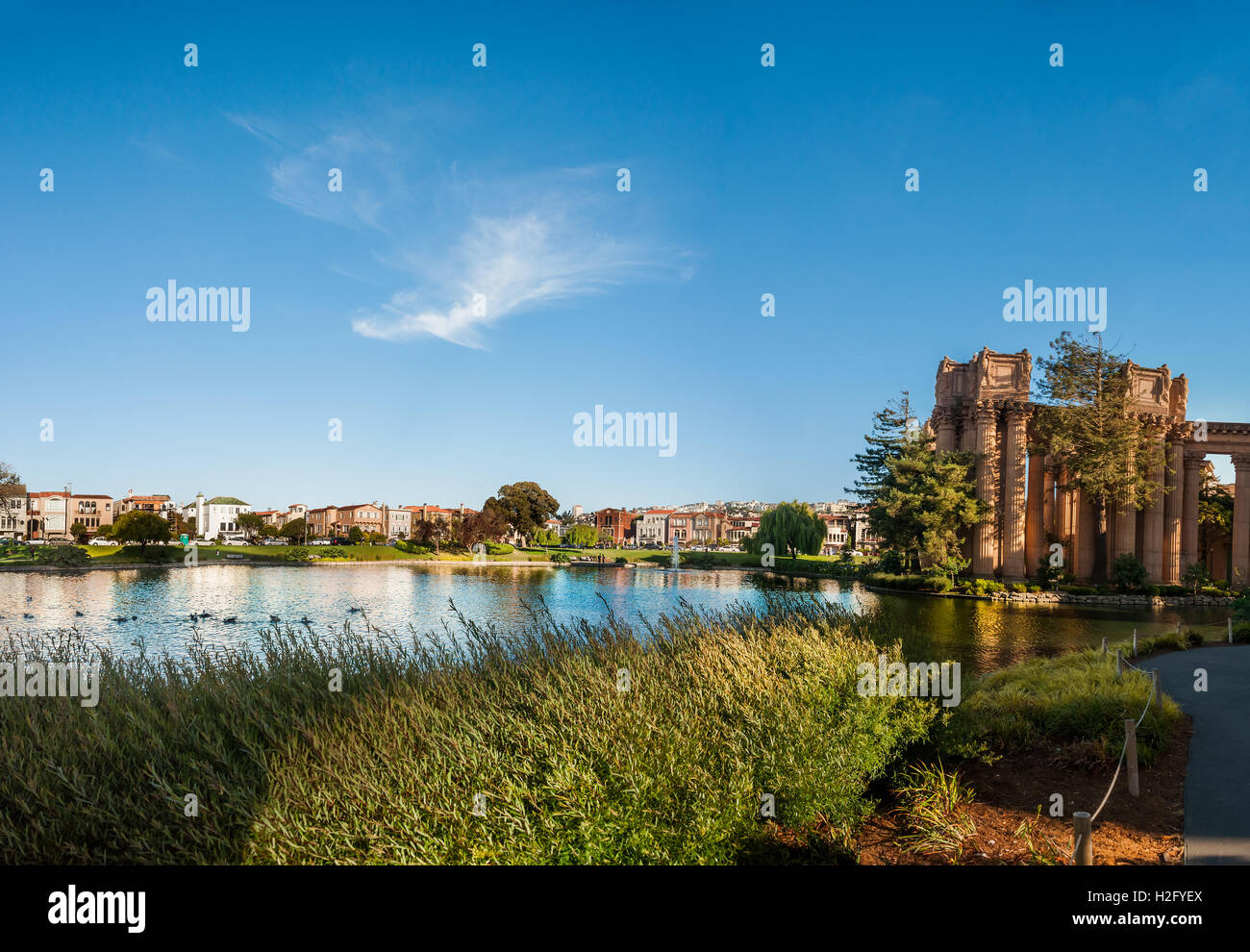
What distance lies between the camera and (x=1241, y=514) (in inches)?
1768

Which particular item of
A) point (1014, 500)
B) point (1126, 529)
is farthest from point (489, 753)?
point (1126, 529)

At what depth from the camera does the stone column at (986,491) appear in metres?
42.1

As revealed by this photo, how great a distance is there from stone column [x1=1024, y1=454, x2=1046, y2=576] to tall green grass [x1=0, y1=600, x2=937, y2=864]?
1622 inches

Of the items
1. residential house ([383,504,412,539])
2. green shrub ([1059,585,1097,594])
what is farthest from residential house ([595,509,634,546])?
green shrub ([1059,585,1097,594])

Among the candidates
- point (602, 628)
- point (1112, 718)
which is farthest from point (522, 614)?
point (1112, 718)

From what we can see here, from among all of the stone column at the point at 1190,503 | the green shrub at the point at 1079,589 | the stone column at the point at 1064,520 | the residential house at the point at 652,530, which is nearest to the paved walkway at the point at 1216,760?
the green shrub at the point at 1079,589

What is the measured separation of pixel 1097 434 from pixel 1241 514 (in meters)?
13.1

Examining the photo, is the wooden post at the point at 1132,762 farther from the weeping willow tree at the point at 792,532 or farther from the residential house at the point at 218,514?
the residential house at the point at 218,514

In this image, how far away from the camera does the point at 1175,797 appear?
7145mm

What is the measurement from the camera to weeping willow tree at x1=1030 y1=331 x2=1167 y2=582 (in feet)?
133

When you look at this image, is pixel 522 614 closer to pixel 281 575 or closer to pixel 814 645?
pixel 814 645

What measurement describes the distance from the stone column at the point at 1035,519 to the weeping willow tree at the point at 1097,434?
3.96 ft

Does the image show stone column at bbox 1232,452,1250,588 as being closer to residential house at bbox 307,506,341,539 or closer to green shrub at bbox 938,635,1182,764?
green shrub at bbox 938,635,1182,764

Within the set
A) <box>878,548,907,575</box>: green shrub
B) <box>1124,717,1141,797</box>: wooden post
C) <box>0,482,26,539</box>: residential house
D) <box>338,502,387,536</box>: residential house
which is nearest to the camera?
<box>1124,717,1141,797</box>: wooden post
